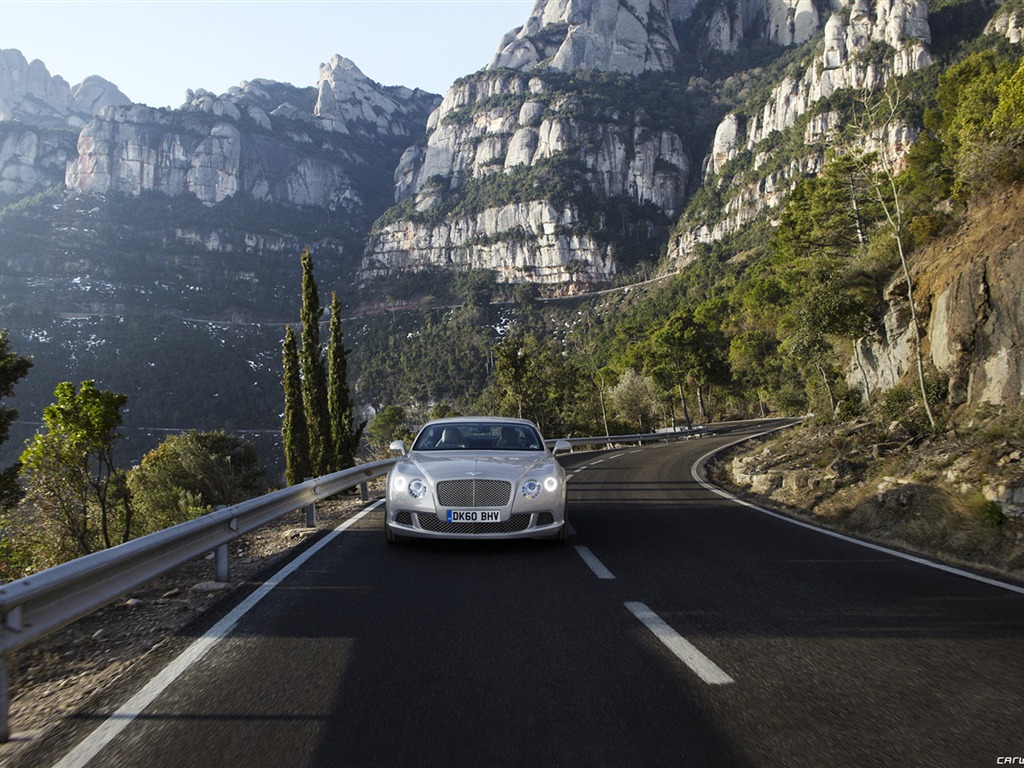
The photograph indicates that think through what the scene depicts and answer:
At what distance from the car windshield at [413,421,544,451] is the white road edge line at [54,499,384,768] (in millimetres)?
2737

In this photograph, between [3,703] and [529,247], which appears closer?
[3,703]

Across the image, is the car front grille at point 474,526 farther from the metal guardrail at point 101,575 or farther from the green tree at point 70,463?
the green tree at point 70,463

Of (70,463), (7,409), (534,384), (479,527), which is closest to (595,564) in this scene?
(479,527)

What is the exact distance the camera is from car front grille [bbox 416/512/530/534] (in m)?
7.12

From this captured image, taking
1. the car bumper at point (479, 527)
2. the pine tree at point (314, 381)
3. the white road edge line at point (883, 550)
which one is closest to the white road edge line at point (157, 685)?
the car bumper at point (479, 527)

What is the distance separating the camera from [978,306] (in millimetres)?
16188

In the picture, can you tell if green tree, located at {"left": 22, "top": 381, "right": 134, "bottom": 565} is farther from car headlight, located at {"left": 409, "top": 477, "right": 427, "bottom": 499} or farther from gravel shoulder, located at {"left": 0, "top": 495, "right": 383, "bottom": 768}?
car headlight, located at {"left": 409, "top": 477, "right": 427, "bottom": 499}

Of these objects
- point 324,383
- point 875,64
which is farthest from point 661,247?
point 324,383

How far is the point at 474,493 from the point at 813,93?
170 meters

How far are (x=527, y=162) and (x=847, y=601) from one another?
201m

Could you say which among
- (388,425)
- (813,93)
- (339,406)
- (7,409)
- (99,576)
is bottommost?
(99,576)

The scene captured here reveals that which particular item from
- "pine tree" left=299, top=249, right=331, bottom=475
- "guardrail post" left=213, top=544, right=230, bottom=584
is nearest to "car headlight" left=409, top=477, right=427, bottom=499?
"guardrail post" left=213, top=544, right=230, bottom=584

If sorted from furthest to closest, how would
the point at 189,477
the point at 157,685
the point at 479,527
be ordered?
the point at 189,477
the point at 479,527
the point at 157,685

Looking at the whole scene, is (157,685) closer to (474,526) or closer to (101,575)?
(101,575)
